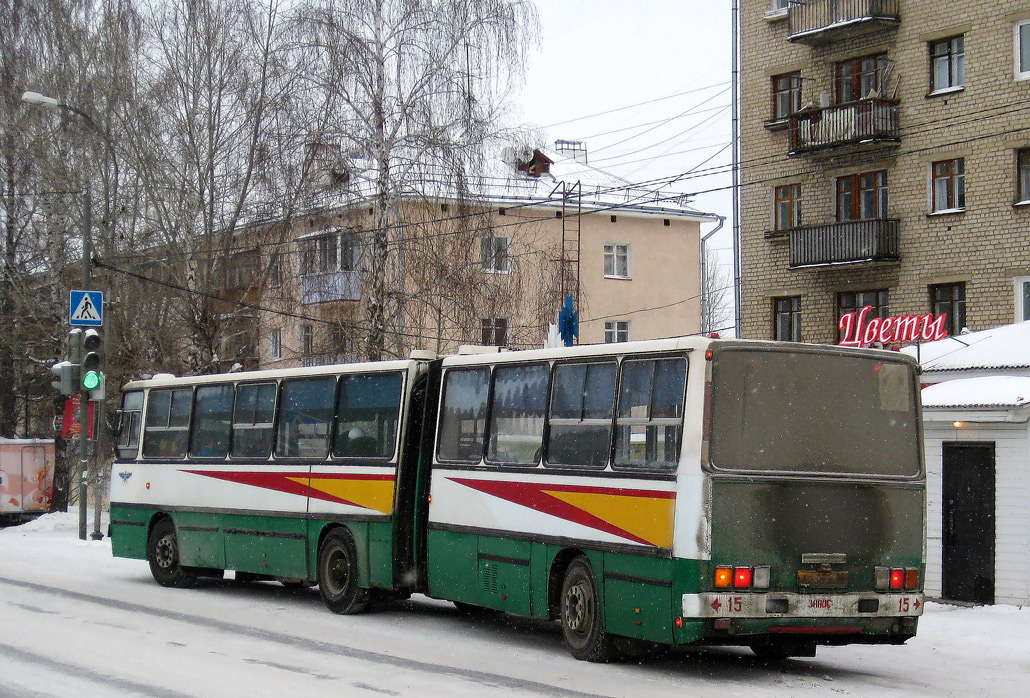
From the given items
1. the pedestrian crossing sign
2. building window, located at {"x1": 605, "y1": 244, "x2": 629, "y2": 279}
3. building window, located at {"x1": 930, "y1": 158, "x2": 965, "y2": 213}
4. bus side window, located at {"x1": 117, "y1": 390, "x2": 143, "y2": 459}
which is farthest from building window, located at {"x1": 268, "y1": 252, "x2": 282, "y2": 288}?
building window, located at {"x1": 605, "y1": 244, "x2": 629, "y2": 279}

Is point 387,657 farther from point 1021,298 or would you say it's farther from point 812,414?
point 1021,298

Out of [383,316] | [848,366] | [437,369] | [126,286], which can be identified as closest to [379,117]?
[383,316]

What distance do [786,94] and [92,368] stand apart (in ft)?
59.9

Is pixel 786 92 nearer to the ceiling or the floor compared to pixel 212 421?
nearer to the ceiling

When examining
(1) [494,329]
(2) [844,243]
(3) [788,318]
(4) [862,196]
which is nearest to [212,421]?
(1) [494,329]

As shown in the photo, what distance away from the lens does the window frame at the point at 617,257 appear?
54844mm

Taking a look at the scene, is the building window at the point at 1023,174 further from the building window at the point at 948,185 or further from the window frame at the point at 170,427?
the window frame at the point at 170,427

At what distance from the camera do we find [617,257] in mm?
55188

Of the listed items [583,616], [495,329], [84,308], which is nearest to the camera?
[583,616]

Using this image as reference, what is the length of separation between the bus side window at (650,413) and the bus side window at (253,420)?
6.74 meters

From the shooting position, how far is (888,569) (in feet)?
38.4

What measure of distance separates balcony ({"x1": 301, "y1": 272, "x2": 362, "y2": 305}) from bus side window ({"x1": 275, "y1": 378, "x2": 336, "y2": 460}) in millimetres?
15700

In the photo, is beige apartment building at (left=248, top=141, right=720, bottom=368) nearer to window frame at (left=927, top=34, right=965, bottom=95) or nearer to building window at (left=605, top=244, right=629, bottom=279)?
window frame at (left=927, top=34, right=965, bottom=95)

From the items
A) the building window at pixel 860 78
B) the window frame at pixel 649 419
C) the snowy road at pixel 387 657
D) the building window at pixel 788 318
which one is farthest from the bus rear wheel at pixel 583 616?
the building window at pixel 788 318
